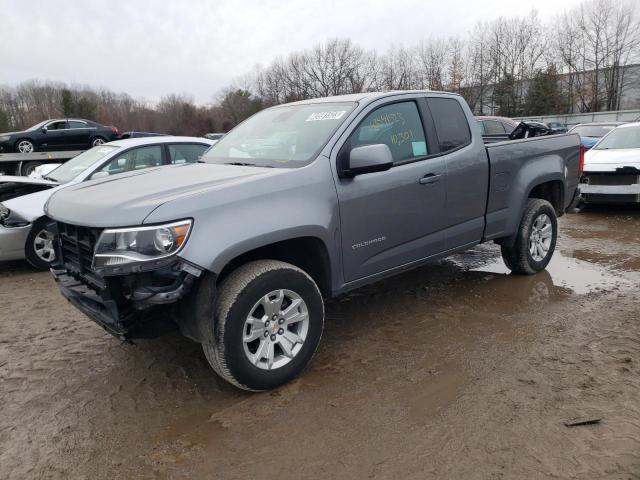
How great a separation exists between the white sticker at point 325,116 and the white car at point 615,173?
6459 millimetres

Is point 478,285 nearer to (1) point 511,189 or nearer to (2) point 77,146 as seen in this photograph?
(1) point 511,189

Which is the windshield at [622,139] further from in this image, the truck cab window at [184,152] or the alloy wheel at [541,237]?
the truck cab window at [184,152]

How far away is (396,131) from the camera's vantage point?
152 inches

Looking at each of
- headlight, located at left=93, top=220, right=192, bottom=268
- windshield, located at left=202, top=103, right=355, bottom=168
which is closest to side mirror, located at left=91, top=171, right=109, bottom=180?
windshield, located at left=202, top=103, right=355, bottom=168

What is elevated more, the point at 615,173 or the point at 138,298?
the point at 138,298

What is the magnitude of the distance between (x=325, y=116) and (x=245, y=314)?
5.70 feet

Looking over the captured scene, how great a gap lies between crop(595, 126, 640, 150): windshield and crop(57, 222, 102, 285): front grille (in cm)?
970

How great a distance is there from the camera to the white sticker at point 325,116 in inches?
143

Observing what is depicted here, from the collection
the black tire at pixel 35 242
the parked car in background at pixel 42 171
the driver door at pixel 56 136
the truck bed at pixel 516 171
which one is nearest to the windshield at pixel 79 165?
the black tire at pixel 35 242

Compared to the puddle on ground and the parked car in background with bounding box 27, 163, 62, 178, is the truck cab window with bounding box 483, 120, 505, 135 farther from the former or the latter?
the parked car in background with bounding box 27, 163, 62, 178

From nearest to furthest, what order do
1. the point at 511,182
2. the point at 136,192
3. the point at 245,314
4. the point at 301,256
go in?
1. the point at 245,314
2. the point at 136,192
3. the point at 301,256
4. the point at 511,182

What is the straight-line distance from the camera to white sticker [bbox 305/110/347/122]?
11.9ft

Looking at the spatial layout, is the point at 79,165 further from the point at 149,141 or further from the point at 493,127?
the point at 493,127

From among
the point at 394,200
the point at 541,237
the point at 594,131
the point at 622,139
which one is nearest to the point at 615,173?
the point at 622,139
